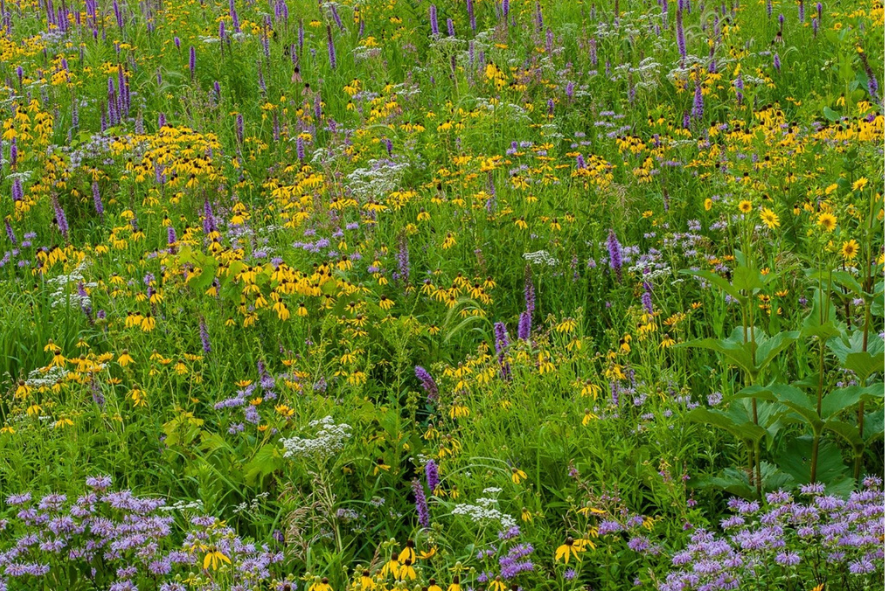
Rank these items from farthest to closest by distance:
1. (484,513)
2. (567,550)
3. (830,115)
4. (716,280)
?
(830,115)
(716,280)
(484,513)
(567,550)

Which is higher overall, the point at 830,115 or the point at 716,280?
the point at 716,280

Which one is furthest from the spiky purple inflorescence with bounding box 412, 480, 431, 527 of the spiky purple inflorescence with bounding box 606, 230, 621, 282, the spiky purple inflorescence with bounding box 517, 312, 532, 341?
the spiky purple inflorescence with bounding box 606, 230, 621, 282

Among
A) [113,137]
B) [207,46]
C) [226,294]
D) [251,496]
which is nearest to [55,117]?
[113,137]

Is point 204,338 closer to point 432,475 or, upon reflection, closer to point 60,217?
point 432,475

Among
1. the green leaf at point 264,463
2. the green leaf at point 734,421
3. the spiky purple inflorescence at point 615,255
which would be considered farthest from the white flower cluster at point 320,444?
the spiky purple inflorescence at point 615,255

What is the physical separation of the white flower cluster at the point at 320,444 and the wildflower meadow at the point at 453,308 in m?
0.03

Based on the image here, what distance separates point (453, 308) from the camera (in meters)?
3.88

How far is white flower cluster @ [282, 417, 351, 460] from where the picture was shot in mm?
2805

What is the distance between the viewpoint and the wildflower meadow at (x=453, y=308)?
270 centimetres

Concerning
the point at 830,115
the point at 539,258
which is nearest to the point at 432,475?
the point at 539,258

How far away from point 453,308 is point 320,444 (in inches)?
47.5

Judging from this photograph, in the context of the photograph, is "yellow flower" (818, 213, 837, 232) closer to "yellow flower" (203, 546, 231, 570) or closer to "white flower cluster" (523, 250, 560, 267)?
"white flower cluster" (523, 250, 560, 267)

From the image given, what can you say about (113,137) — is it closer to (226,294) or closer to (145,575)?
(226,294)

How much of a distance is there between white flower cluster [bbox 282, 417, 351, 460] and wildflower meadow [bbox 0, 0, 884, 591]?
0.10 feet
